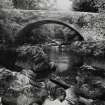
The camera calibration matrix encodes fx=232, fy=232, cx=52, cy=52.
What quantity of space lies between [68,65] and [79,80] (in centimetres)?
18

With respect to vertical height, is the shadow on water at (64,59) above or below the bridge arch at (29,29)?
below

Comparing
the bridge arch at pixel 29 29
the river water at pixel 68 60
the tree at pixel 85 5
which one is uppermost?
the tree at pixel 85 5

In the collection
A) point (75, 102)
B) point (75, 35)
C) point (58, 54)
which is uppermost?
point (75, 35)

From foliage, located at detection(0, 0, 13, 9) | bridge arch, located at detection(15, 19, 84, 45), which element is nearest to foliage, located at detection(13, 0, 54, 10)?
foliage, located at detection(0, 0, 13, 9)

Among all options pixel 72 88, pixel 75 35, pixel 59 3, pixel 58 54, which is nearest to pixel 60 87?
pixel 72 88

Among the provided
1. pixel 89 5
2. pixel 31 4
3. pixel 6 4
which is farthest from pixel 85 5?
pixel 6 4

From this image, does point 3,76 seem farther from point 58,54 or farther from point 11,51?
point 58,54

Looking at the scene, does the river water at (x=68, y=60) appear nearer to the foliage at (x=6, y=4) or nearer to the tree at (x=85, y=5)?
the tree at (x=85, y=5)

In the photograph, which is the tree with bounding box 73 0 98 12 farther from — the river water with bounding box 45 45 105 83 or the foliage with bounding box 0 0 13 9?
the foliage with bounding box 0 0 13 9

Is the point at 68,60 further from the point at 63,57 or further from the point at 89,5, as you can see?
the point at 89,5

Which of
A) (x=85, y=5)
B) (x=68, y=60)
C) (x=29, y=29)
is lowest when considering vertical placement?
(x=68, y=60)

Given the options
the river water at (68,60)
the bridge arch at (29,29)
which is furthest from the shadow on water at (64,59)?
the bridge arch at (29,29)

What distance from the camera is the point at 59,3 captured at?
2.30m

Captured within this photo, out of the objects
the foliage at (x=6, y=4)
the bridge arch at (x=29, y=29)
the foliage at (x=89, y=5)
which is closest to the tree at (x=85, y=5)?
the foliage at (x=89, y=5)
